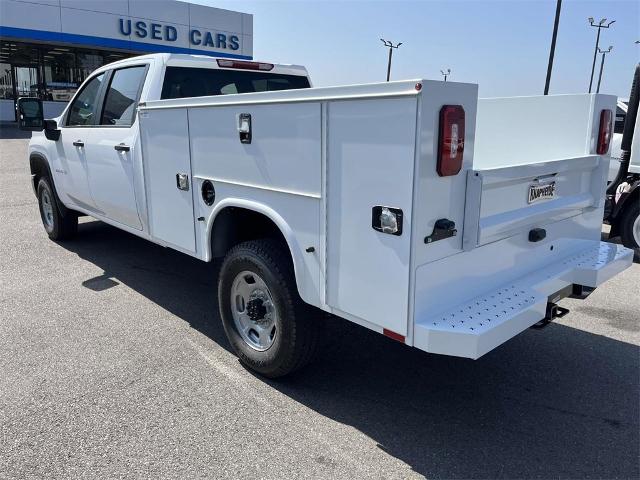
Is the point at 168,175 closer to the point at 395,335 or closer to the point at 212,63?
the point at 212,63

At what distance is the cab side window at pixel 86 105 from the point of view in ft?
17.5

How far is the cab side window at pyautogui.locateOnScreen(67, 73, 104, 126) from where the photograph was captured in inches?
210

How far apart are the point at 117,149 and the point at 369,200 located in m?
2.91

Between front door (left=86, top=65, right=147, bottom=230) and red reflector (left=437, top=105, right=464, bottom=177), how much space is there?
284cm

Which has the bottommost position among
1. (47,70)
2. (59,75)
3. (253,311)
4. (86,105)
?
(253,311)

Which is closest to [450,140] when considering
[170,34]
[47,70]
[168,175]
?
[168,175]

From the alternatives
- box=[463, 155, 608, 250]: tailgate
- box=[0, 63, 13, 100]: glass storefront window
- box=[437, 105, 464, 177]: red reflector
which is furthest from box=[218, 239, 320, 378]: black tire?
box=[0, 63, 13, 100]: glass storefront window

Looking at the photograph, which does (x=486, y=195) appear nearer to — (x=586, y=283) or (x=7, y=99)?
(x=586, y=283)

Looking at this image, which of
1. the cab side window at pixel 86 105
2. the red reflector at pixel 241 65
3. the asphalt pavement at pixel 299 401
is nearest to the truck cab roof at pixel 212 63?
the red reflector at pixel 241 65

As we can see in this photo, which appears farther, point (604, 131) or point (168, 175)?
point (168, 175)

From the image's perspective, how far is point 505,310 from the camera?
2.72 metres

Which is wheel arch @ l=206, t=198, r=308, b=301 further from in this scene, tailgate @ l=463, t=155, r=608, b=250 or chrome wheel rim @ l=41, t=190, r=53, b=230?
chrome wheel rim @ l=41, t=190, r=53, b=230

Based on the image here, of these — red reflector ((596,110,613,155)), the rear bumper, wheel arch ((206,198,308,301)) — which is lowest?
the rear bumper

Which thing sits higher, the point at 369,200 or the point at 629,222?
the point at 369,200
